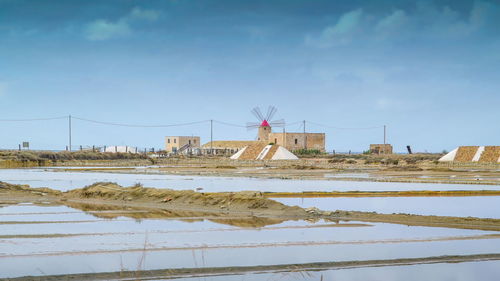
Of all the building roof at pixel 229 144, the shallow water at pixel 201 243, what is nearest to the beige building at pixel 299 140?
the building roof at pixel 229 144

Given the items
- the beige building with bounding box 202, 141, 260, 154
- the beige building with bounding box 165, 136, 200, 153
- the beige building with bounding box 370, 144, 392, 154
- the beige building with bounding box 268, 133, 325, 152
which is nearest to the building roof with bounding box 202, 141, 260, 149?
the beige building with bounding box 202, 141, 260, 154

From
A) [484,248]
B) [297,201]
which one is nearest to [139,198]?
[297,201]

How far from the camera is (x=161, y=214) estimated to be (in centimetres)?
1207

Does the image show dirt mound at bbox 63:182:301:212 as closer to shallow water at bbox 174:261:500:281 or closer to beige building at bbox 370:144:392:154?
shallow water at bbox 174:261:500:281

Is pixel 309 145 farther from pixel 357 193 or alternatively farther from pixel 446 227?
pixel 446 227

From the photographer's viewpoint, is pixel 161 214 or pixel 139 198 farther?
pixel 139 198

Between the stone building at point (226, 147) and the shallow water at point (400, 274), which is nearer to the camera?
the shallow water at point (400, 274)

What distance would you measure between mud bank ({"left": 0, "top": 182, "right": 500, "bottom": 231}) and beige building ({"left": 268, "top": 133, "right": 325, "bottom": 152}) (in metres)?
52.2

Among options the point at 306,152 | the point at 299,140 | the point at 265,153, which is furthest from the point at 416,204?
the point at 299,140

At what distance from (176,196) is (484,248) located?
764 centimetres

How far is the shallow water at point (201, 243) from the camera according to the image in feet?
23.7

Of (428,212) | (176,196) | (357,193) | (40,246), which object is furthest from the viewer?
(357,193)

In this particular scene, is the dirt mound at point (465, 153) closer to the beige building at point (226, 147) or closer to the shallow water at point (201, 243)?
the shallow water at point (201, 243)

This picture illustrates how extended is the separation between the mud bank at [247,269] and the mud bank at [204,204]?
3.08 m
